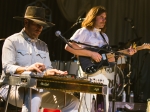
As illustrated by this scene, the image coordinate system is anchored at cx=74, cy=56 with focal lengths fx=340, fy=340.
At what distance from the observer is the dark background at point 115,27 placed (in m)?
7.42

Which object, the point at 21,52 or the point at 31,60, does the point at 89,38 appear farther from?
the point at 21,52

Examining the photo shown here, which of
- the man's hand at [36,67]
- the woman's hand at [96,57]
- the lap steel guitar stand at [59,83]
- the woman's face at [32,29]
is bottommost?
the lap steel guitar stand at [59,83]

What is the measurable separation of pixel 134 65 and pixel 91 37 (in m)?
3.19

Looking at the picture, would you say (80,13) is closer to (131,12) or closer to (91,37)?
(131,12)

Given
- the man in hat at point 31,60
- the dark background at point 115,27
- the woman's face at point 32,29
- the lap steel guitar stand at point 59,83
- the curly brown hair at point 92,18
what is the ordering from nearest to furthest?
1. the lap steel guitar stand at point 59,83
2. the man in hat at point 31,60
3. the woman's face at point 32,29
4. the curly brown hair at point 92,18
5. the dark background at point 115,27

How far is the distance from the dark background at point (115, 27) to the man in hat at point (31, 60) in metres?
3.59

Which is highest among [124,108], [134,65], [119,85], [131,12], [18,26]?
[131,12]

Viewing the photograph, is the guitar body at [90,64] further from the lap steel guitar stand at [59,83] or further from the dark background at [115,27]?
the dark background at [115,27]

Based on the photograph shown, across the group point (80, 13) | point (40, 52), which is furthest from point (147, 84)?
point (40, 52)

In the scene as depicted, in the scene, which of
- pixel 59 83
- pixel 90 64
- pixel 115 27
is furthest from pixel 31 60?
pixel 115 27

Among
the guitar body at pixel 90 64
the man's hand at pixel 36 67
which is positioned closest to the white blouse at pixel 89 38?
the guitar body at pixel 90 64

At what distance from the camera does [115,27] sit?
804 cm

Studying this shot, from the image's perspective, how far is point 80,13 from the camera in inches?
305

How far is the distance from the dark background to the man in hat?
359 centimetres
